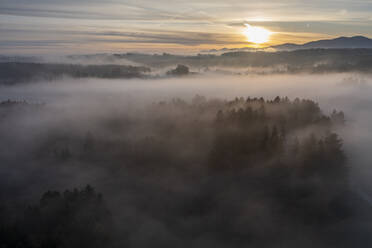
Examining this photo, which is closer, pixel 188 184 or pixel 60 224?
pixel 60 224

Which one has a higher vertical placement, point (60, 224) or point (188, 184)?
point (60, 224)

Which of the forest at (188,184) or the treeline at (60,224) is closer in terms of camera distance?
the treeline at (60,224)

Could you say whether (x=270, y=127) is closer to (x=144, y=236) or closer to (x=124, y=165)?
(x=124, y=165)

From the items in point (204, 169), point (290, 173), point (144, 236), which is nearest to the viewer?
point (144, 236)

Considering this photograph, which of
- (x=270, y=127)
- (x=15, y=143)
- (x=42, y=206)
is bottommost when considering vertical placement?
(x=15, y=143)

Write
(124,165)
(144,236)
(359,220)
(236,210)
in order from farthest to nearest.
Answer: (124,165) < (236,210) < (359,220) < (144,236)

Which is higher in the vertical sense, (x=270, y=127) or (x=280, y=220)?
(x=270, y=127)

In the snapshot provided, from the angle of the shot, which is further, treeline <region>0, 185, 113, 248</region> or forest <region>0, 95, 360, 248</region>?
forest <region>0, 95, 360, 248</region>

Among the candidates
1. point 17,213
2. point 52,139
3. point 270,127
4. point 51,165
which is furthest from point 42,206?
point 52,139
